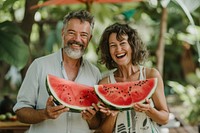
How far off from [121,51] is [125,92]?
24 cm

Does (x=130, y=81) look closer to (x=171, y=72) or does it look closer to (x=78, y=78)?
(x=78, y=78)

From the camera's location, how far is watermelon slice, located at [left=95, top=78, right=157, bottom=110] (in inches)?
96.0

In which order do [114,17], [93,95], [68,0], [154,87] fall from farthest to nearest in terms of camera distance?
[114,17], [68,0], [93,95], [154,87]

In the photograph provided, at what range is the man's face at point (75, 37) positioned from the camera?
2.64m

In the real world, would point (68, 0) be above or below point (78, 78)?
above

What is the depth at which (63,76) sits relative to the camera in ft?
8.92

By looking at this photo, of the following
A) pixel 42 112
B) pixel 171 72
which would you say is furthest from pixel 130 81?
pixel 171 72

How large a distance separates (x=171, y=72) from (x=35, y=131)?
24.0 feet

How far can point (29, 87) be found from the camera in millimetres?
2635

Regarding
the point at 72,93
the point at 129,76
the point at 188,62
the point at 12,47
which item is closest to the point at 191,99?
the point at 188,62

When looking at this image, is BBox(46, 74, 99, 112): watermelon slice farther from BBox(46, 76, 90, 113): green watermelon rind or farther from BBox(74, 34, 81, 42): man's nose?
BBox(74, 34, 81, 42): man's nose

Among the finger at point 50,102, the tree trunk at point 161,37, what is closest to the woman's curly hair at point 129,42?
the finger at point 50,102

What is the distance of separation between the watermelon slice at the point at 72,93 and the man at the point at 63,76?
9 cm

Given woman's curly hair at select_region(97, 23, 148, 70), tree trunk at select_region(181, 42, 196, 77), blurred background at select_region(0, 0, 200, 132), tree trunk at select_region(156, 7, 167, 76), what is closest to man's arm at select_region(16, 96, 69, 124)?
woman's curly hair at select_region(97, 23, 148, 70)
